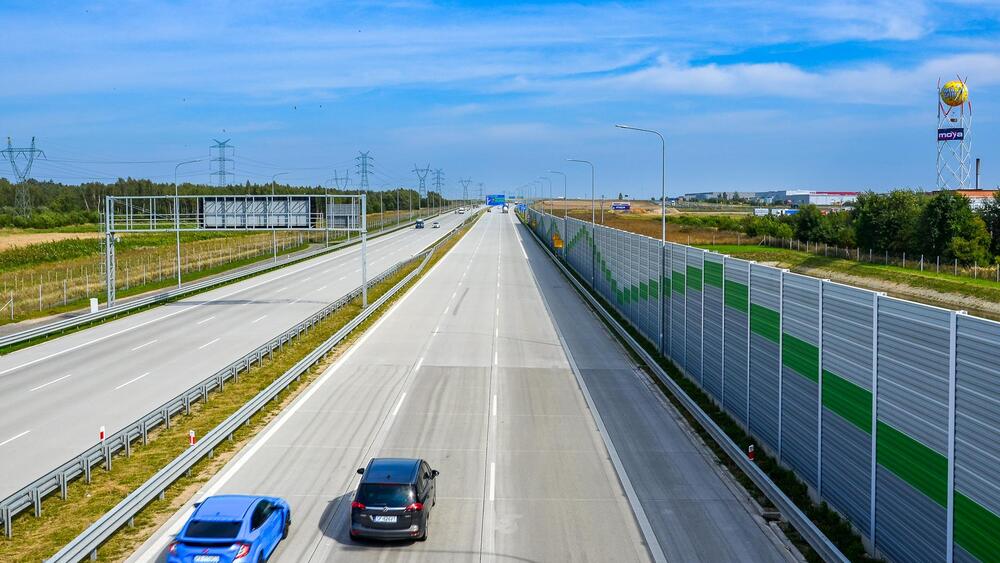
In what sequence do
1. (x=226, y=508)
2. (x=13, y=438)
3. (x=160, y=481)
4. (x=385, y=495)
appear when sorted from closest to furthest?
1. (x=226, y=508)
2. (x=385, y=495)
3. (x=160, y=481)
4. (x=13, y=438)

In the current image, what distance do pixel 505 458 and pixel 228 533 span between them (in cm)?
808

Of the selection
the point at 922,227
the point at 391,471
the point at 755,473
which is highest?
the point at 922,227

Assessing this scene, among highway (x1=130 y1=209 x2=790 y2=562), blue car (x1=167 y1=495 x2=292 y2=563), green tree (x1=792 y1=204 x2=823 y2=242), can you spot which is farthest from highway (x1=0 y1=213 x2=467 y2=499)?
green tree (x1=792 y1=204 x2=823 y2=242)

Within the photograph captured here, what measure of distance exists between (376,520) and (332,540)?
39.8 inches

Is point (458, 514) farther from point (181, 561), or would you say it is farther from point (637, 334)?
point (637, 334)

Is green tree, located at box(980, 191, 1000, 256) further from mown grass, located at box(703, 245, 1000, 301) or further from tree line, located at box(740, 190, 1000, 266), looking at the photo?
mown grass, located at box(703, 245, 1000, 301)

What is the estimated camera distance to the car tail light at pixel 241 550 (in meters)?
12.6

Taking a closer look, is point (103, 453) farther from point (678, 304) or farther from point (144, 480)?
point (678, 304)

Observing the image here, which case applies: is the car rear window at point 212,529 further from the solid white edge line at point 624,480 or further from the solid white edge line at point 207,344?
the solid white edge line at point 207,344

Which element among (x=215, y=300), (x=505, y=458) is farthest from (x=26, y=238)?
(x=505, y=458)

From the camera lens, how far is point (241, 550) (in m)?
12.7

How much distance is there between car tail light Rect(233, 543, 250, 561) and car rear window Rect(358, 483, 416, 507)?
2.22 meters

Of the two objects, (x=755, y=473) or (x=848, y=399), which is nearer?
(x=848, y=399)

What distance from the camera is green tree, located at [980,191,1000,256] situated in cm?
5962
